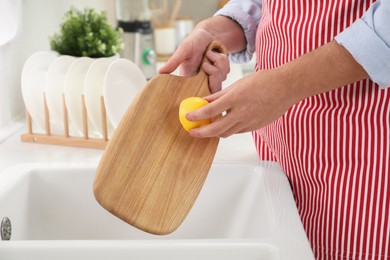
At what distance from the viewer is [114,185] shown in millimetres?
825

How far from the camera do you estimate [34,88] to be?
1.43m

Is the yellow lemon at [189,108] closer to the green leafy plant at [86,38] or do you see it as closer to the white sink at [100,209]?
the white sink at [100,209]

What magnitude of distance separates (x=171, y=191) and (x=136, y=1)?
68.6 inches

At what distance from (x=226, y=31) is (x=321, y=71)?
1.18 ft

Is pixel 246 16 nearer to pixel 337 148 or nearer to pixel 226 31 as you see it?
pixel 226 31

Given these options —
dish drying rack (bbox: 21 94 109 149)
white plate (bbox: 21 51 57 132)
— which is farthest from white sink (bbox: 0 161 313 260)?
white plate (bbox: 21 51 57 132)

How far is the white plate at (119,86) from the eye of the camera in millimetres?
1341

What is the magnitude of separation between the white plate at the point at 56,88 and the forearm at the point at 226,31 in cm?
44

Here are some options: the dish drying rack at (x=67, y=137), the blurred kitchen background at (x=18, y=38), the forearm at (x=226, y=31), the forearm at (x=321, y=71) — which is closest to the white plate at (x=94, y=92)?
the dish drying rack at (x=67, y=137)

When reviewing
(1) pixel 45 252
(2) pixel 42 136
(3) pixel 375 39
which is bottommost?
(2) pixel 42 136

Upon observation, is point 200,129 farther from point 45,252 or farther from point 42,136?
point 42,136

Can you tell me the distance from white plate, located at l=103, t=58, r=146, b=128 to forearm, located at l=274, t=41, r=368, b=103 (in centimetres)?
63

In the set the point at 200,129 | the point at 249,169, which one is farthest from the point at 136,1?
the point at 200,129

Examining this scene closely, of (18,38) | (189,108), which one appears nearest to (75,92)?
(18,38)
